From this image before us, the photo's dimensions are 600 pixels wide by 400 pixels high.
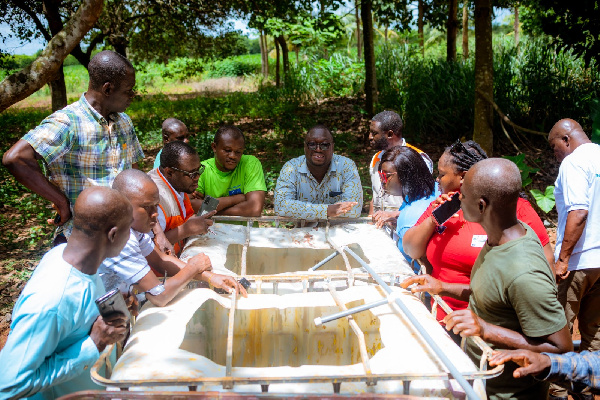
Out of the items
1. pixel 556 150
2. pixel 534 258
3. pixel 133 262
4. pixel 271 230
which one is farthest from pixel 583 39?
pixel 133 262

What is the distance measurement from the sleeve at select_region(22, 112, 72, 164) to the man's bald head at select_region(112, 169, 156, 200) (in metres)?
0.62

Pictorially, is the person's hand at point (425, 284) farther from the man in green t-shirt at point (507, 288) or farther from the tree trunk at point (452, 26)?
the tree trunk at point (452, 26)

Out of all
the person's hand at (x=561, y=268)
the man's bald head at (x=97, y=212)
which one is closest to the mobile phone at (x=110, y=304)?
the man's bald head at (x=97, y=212)

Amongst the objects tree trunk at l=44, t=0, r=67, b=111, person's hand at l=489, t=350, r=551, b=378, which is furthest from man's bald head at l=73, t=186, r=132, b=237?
tree trunk at l=44, t=0, r=67, b=111

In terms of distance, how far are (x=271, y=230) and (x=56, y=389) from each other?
1.90 metres

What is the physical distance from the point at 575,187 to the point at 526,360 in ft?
5.80

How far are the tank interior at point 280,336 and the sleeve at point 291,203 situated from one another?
133 centimetres

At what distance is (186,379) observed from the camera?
1.62 metres

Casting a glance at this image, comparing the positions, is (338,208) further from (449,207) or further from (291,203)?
(449,207)

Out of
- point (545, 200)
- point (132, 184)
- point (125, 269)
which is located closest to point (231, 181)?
point (132, 184)

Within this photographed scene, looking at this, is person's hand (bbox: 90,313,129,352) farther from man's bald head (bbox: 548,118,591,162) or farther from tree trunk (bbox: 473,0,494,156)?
tree trunk (bbox: 473,0,494,156)

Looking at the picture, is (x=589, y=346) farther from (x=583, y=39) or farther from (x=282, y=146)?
(x=282, y=146)

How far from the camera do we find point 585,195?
122 inches

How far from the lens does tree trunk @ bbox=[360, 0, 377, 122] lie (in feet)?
29.9
